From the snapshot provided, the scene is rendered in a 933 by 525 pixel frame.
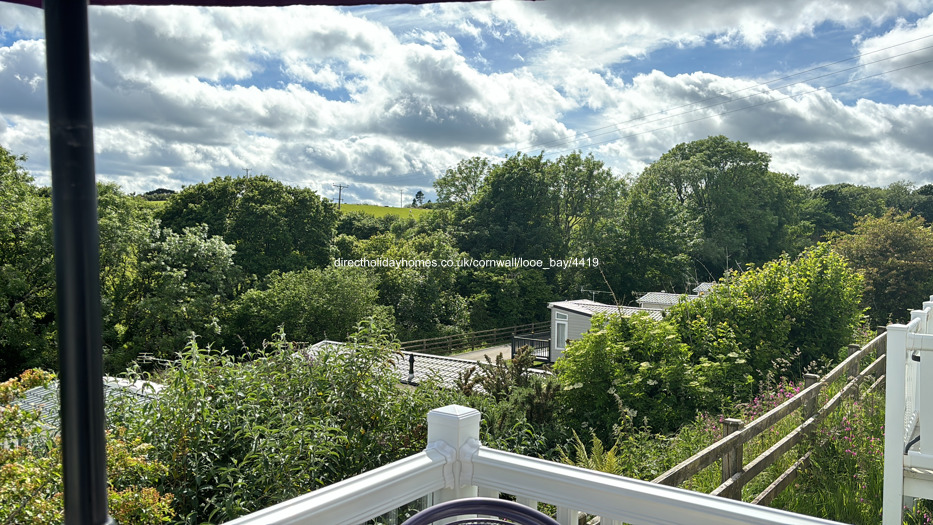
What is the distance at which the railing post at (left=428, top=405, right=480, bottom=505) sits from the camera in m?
1.98

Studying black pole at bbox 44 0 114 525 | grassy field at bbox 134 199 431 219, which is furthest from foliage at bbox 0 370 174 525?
grassy field at bbox 134 199 431 219

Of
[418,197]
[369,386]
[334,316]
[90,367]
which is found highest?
[418,197]

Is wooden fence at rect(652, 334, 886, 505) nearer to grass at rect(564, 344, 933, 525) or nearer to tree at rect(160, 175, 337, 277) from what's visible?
grass at rect(564, 344, 933, 525)

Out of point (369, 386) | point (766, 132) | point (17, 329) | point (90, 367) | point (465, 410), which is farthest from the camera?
point (766, 132)

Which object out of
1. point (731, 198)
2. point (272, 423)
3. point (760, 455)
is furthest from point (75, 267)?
point (731, 198)

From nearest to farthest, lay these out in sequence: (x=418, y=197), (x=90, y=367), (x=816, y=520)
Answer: (x=90, y=367) → (x=816, y=520) → (x=418, y=197)

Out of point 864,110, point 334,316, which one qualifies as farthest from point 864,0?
point 334,316

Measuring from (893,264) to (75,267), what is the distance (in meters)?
22.1

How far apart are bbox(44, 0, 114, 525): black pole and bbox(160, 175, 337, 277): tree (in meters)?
28.3

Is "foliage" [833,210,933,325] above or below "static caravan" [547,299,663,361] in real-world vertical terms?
above

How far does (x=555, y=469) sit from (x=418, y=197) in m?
68.2

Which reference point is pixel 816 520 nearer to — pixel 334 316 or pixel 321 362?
pixel 321 362

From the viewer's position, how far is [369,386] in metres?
4.27

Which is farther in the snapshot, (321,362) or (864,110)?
(864,110)
